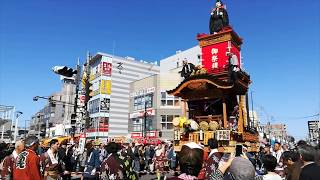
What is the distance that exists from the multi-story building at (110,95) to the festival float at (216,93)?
38.9 m

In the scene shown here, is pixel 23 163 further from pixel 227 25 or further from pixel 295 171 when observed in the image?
pixel 227 25

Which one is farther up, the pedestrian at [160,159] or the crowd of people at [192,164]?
the crowd of people at [192,164]

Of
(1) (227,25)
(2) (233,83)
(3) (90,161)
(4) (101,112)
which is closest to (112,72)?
(4) (101,112)

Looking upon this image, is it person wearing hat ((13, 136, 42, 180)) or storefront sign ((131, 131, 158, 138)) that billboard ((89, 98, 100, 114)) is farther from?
person wearing hat ((13, 136, 42, 180))

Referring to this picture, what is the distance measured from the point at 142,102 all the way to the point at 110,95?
1233cm

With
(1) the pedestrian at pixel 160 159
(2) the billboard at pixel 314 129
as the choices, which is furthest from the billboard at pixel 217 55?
(2) the billboard at pixel 314 129

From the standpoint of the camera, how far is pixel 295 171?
14.9 feet

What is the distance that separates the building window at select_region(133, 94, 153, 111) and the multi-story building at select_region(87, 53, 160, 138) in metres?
9.82

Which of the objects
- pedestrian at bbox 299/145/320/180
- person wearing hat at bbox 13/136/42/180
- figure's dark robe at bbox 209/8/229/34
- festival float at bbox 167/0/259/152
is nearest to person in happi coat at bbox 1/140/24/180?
person wearing hat at bbox 13/136/42/180

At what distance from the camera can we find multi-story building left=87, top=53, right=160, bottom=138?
5481 centimetres

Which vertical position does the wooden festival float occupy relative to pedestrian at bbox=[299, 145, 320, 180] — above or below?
above

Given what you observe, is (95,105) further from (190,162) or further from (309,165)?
(190,162)

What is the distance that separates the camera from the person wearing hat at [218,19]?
18725 millimetres

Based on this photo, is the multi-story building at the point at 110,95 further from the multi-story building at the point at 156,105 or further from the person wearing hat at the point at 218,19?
the person wearing hat at the point at 218,19
